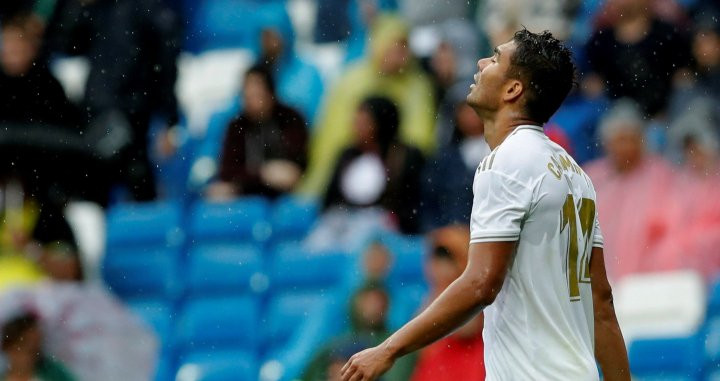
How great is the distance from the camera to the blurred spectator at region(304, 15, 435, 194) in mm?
9070

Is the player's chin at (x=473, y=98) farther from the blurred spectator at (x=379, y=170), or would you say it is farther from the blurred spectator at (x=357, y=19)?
the blurred spectator at (x=357, y=19)

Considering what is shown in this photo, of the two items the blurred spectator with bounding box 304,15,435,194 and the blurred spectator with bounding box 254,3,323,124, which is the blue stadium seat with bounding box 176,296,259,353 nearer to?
the blurred spectator with bounding box 304,15,435,194

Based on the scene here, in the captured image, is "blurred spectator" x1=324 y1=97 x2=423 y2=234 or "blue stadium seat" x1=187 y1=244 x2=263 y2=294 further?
"blue stadium seat" x1=187 y1=244 x2=263 y2=294

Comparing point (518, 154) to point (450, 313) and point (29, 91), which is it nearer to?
point (450, 313)

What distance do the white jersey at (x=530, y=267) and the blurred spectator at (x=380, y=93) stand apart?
16.3 ft

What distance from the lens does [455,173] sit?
843 cm

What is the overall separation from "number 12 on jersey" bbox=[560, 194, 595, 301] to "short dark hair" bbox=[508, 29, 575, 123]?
28cm

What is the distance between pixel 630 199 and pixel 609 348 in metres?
3.95

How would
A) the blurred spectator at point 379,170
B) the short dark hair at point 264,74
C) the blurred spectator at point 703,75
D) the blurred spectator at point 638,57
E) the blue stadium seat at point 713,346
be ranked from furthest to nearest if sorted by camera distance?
the short dark hair at point 264,74 < the blurred spectator at point 379,170 < the blurred spectator at point 638,57 < the blurred spectator at point 703,75 < the blue stadium seat at point 713,346

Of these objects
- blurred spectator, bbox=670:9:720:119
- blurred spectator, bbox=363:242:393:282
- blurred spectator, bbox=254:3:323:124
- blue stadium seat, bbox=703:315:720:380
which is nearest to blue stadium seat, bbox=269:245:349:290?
blurred spectator, bbox=363:242:393:282

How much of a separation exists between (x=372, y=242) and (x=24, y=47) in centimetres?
286

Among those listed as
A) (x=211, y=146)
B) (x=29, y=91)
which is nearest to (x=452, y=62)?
(x=211, y=146)

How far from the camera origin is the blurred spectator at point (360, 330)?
778 cm

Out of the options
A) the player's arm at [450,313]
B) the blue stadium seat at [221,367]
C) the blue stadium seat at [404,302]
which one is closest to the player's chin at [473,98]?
the player's arm at [450,313]
